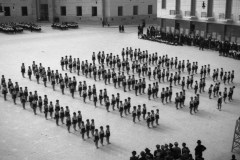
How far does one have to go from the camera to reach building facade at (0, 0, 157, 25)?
4997 cm

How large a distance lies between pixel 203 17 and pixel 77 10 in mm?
24238

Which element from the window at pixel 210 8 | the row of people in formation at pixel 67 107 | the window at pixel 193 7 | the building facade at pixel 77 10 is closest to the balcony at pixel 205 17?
the window at pixel 210 8

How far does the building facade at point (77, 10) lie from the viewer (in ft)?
164

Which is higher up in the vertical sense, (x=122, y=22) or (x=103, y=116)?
(x=122, y=22)

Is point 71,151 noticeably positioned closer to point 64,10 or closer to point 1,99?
point 1,99

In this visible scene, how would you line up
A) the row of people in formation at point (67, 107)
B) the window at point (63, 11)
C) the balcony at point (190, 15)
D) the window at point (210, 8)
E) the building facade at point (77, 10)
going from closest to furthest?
the row of people in formation at point (67, 107) → the window at point (210, 8) → the balcony at point (190, 15) → the building facade at point (77, 10) → the window at point (63, 11)

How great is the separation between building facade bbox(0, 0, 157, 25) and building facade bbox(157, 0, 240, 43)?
11299 millimetres

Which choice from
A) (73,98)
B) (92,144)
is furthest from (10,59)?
(92,144)

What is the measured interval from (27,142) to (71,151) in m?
2.17

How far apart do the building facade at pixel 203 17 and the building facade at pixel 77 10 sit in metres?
11.3

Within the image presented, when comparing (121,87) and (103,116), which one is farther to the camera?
(121,87)

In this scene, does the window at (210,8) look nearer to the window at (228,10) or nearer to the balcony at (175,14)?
the window at (228,10)

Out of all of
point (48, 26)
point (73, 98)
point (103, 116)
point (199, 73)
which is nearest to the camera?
point (103, 116)

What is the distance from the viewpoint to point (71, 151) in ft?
40.0
